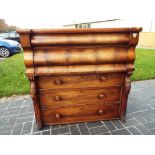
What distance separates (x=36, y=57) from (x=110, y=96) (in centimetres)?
140

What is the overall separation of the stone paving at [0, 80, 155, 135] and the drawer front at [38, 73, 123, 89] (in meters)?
0.78

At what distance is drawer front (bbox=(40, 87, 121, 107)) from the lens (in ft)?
8.70

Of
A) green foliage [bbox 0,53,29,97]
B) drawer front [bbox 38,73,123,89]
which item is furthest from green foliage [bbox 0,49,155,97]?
drawer front [bbox 38,73,123,89]

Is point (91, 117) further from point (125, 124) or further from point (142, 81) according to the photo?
point (142, 81)

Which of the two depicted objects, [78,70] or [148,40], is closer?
[78,70]

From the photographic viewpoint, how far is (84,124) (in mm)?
2920

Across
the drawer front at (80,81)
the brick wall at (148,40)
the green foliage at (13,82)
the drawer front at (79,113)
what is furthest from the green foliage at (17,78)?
the brick wall at (148,40)

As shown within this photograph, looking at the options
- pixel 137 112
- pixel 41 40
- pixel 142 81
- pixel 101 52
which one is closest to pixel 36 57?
Answer: pixel 41 40

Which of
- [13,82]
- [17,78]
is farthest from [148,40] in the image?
[13,82]

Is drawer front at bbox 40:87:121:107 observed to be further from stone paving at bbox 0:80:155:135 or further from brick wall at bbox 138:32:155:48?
brick wall at bbox 138:32:155:48

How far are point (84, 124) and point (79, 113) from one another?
0.24 meters

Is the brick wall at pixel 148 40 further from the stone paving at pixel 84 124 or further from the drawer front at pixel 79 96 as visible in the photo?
the drawer front at pixel 79 96

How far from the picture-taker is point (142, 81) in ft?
16.7

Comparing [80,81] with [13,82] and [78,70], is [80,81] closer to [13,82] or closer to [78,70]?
[78,70]
